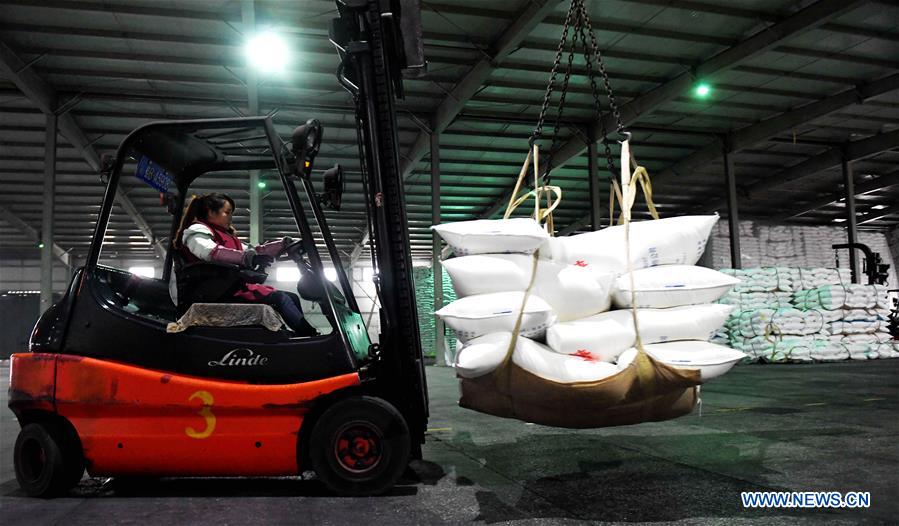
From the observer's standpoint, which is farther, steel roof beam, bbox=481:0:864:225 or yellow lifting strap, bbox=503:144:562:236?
steel roof beam, bbox=481:0:864:225

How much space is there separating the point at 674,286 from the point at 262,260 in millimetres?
2062

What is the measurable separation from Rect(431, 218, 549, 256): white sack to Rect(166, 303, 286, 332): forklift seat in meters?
0.99

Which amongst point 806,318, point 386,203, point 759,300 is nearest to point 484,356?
point 386,203

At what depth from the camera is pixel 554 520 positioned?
2311mm

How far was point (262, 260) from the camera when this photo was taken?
117 inches

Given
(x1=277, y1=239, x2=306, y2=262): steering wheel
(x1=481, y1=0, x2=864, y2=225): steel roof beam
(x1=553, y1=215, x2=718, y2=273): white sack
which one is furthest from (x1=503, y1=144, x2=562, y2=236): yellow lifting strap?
(x1=481, y1=0, x2=864, y2=225): steel roof beam

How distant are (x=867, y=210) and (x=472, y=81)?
20923 millimetres

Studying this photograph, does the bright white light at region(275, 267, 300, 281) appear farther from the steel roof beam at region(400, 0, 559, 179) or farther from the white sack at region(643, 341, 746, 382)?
the white sack at region(643, 341, 746, 382)

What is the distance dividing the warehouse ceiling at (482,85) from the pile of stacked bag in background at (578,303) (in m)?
4.75

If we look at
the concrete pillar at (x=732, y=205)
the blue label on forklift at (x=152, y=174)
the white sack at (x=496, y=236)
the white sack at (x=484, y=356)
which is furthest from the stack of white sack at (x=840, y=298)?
the blue label on forklift at (x=152, y=174)

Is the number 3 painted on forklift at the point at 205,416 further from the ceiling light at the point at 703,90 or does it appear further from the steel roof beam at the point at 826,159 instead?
the steel roof beam at the point at 826,159

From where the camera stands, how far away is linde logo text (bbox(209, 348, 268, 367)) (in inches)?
113

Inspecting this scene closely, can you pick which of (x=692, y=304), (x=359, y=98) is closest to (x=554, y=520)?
(x=692, y=304)

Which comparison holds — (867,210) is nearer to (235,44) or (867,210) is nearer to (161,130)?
(235,44)
